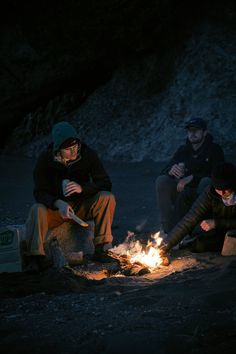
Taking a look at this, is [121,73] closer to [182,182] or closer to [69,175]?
[182,182]

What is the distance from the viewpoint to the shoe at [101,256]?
6.30 meters

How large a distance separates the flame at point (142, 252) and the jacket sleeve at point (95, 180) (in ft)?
2.27

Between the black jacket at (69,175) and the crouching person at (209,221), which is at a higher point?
the black jacket at (69,175)

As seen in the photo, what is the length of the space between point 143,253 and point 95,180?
1.05m

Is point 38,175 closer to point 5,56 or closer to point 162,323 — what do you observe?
point 162,323

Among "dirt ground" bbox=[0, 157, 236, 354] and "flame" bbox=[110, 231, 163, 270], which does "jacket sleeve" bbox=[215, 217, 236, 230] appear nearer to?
"dirt ground" bbox=[0, 157, 236, 354]

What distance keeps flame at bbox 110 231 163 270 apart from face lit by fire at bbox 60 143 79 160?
44.7 inches

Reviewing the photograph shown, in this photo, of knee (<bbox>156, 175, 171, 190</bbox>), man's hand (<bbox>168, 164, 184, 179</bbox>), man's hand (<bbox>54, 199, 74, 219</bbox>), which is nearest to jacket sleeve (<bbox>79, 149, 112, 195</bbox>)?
man's hand (<bbox>54, 199, 74, 219</bbox>)

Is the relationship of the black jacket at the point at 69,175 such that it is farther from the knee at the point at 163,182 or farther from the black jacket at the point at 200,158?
the black jacket at the point at 200,158

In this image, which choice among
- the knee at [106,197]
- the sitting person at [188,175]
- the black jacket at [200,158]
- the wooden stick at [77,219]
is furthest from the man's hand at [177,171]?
the wooden stick at [77,219]

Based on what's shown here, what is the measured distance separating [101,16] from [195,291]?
34.3ft

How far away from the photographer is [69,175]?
6.57 meters

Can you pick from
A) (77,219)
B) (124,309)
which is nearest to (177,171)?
(77,219)

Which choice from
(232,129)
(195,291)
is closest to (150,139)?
(232,129)
